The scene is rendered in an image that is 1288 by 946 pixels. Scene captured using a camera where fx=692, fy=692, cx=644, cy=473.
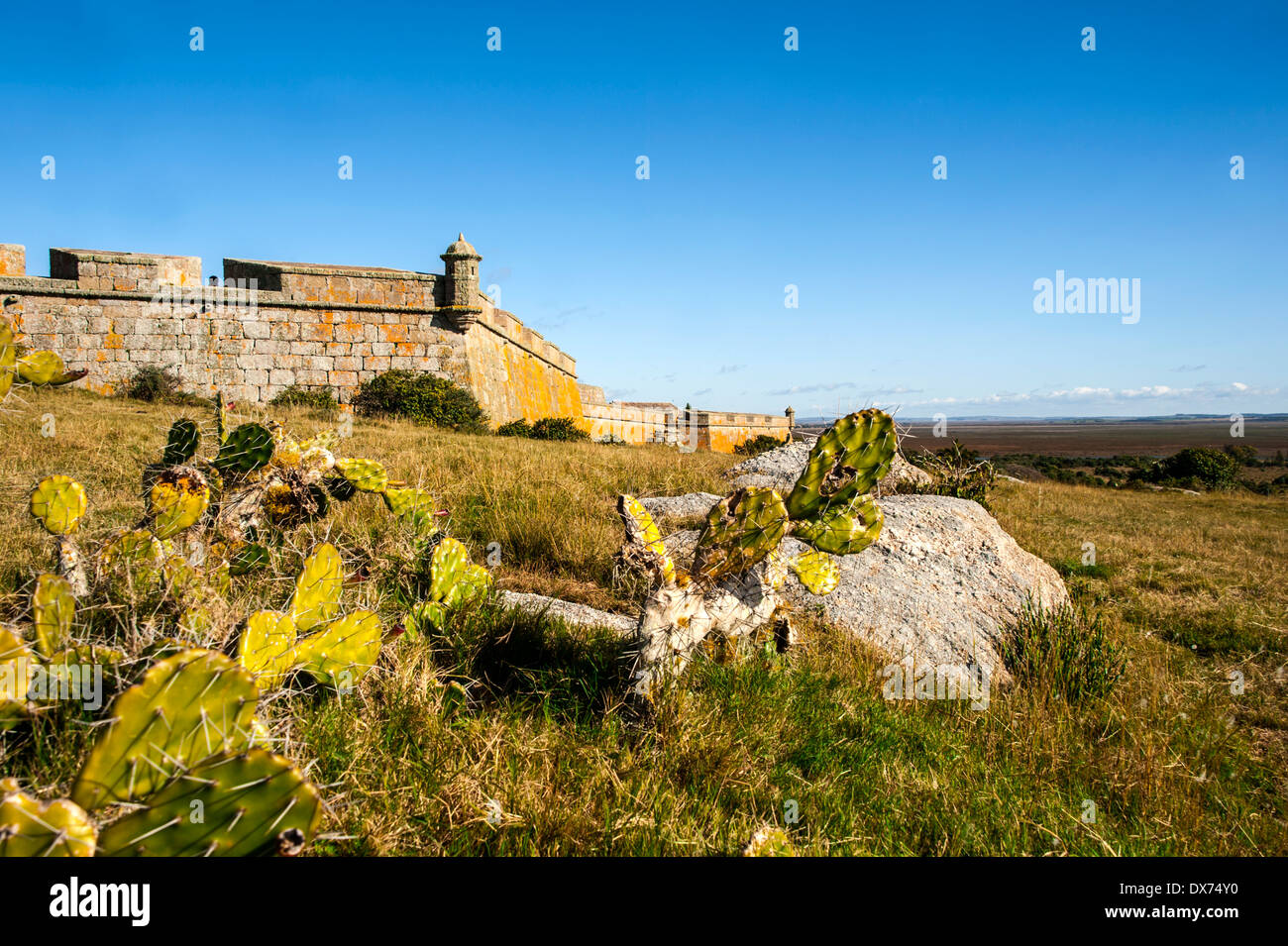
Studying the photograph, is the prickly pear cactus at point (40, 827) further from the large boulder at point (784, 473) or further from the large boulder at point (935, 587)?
the large boulder at point (784, 473)

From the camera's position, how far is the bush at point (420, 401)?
14953 millimetres

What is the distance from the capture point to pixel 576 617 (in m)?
3.79

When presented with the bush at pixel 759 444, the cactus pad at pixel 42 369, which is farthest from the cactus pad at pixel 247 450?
the bush at pixel 759 444

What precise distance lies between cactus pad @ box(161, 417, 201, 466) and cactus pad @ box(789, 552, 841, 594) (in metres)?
2.91

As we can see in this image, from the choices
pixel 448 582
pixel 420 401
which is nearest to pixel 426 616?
pixel 448 582

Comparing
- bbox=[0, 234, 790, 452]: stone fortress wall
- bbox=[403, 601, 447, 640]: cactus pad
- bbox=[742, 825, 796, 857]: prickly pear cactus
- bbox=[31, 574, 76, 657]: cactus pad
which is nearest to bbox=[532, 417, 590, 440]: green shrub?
bbox=[0, 234, 790, 452]: stone fortress wall

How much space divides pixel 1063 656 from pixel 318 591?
162 inches

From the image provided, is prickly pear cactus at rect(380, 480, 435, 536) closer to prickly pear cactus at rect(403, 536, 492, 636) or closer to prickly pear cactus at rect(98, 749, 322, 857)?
prickly pear cactus at rect(403, 536, 492, 636)

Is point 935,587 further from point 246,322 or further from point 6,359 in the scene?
point 246,322

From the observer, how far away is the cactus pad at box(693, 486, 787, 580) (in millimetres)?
2775
